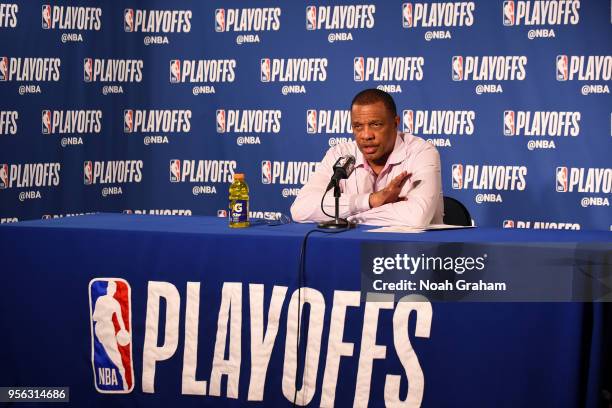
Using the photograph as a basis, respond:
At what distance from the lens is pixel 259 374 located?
2730 mm

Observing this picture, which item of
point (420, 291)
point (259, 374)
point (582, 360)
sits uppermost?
point (420, 291)

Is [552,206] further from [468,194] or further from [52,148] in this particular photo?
[52,148]

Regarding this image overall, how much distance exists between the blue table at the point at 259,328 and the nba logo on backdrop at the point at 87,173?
8.74 feet

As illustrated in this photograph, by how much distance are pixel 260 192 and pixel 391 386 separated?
3.25 meters

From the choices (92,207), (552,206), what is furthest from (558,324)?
(92,207)

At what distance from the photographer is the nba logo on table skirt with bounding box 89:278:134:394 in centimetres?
285

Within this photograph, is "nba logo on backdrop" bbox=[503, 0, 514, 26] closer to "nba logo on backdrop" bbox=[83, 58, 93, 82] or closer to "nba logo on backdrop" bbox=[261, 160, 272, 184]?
"nba logo on backdrop" bbox=[261, 160, 272, 184]

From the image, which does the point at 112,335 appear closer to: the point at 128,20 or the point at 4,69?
the point at 4,69

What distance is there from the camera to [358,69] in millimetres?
5430

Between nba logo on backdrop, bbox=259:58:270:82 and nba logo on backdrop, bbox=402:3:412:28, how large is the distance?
3.57ft

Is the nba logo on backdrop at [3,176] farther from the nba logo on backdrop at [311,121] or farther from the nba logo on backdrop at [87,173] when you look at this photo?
the nba logo on backdrop at [311,121]

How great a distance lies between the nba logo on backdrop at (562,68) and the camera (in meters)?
5.04

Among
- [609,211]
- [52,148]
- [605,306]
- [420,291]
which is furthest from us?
[52,148]

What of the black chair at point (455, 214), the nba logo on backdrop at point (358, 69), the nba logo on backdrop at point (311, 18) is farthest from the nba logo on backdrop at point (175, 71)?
the black chair at point (455, 214)
